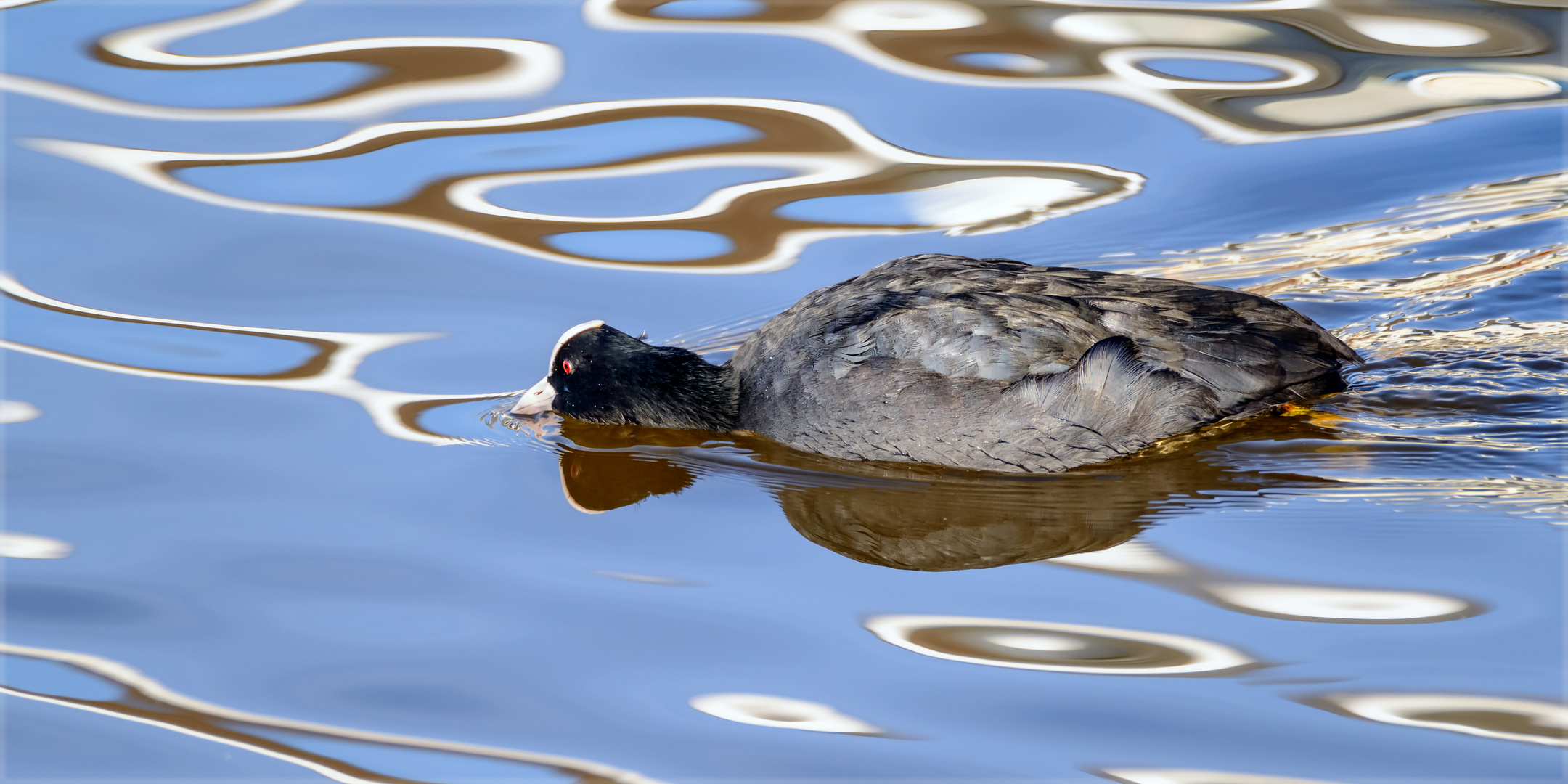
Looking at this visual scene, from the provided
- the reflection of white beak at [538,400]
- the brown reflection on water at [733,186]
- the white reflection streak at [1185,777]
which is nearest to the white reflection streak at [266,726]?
the white reflection streak at [1185,777]

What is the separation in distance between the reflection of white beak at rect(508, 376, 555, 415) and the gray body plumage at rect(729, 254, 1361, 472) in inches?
41.2

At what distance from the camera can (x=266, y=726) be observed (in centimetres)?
403

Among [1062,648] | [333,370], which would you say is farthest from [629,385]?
[1062,648]

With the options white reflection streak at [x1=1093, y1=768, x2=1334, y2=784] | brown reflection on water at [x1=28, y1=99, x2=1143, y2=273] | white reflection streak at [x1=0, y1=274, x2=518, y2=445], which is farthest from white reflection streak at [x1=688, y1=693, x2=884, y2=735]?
brown reflection on water at [x1=28, y1=99, x2=1143, y2=273]

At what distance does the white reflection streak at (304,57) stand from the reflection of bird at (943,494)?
13.0 feet

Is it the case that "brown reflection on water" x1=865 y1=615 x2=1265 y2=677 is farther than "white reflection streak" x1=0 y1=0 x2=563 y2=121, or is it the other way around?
"white reflection streak" x1=0 y1=0 x2=563 y2=121

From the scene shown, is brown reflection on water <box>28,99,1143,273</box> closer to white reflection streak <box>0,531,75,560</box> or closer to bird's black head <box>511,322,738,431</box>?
bird's black head <box>511,322,738,431</box>

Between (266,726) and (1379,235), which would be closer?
(266,726)

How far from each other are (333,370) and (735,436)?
6.13 feet

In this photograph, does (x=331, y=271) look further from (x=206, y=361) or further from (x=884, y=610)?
(x=884, y=610)

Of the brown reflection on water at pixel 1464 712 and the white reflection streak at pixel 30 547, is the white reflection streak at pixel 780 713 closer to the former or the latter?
the brown reflection on water at pixel 1464 712

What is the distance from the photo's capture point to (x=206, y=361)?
21.1 ft

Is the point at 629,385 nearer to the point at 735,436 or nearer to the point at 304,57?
the point at 735,436

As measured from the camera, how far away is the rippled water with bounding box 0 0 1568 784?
13.0ft
